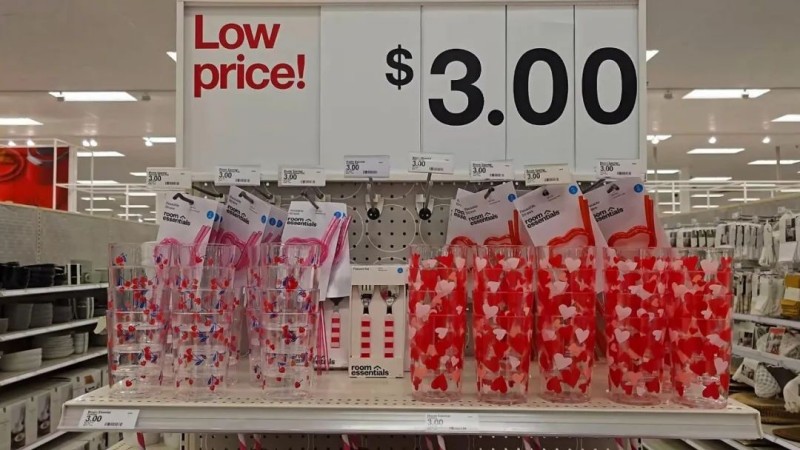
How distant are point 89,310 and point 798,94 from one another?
7833 millimetres

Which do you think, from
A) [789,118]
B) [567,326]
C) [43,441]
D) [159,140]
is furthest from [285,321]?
[159,140]

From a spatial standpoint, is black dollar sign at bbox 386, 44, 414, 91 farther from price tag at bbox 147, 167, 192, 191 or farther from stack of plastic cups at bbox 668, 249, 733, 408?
stack of plastic cups at bbox 668, 249, 733, 408

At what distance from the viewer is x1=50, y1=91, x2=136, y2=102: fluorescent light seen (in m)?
7.37

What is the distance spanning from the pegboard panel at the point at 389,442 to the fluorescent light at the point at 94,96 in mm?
6545

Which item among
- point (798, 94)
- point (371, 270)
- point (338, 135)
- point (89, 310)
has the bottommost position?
point (89, 310)

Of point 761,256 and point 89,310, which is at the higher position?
point 761,256

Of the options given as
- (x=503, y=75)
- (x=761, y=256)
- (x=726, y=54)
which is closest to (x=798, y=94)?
(x=726, y=54)

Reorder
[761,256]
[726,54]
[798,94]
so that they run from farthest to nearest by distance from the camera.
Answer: [798,94] < [726,54] < [761,256]

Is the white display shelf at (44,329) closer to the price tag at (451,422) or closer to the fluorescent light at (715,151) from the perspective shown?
the price tag at (451,422)

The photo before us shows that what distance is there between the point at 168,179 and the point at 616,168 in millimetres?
1140

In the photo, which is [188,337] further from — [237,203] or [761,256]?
[761,256]

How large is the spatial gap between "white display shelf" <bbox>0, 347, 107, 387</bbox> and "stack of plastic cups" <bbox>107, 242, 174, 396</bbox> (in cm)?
354

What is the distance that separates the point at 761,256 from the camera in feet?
15.0

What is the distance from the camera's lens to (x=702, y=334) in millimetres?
1256
